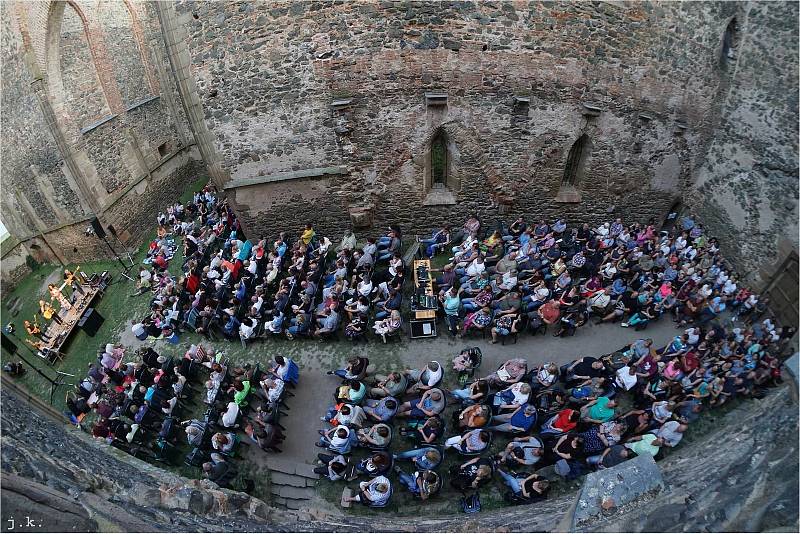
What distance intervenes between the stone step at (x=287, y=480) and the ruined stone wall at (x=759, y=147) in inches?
471

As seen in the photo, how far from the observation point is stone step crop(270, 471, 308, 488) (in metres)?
8.73

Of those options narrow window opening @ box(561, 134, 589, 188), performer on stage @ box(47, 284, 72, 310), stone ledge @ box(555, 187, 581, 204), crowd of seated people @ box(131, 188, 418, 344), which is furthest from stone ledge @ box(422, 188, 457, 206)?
performer on stage @ box(47, 284, 72, 310)

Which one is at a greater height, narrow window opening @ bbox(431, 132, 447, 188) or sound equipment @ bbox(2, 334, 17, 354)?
narrow window opening @ bbox(431, 132, 447, 188)

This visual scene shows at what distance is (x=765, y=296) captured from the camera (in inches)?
429

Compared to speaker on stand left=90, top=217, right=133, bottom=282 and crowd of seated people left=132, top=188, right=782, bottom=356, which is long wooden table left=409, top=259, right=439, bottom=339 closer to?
crowd of seated people left=132, top=188, right=782, bottom=356

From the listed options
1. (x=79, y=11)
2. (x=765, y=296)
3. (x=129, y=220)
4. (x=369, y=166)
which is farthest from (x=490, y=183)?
(x=79, y=11)

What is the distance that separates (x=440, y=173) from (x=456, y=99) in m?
2.35

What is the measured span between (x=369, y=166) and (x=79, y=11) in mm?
11880

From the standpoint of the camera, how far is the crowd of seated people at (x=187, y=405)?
28.9ft

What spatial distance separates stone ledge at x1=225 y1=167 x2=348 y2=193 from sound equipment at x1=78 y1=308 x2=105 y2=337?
5548 millimetres

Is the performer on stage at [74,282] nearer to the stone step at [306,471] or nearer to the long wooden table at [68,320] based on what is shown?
the long wooden table at [68,320]

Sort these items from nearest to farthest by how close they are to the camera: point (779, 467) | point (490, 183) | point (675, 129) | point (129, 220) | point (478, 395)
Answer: point (779, 467)
point (478, 395)
point (675, 129)
point (490, 183)
point (129, 220)

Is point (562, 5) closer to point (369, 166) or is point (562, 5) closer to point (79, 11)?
point (369, 166)

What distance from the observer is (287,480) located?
28.9ft
